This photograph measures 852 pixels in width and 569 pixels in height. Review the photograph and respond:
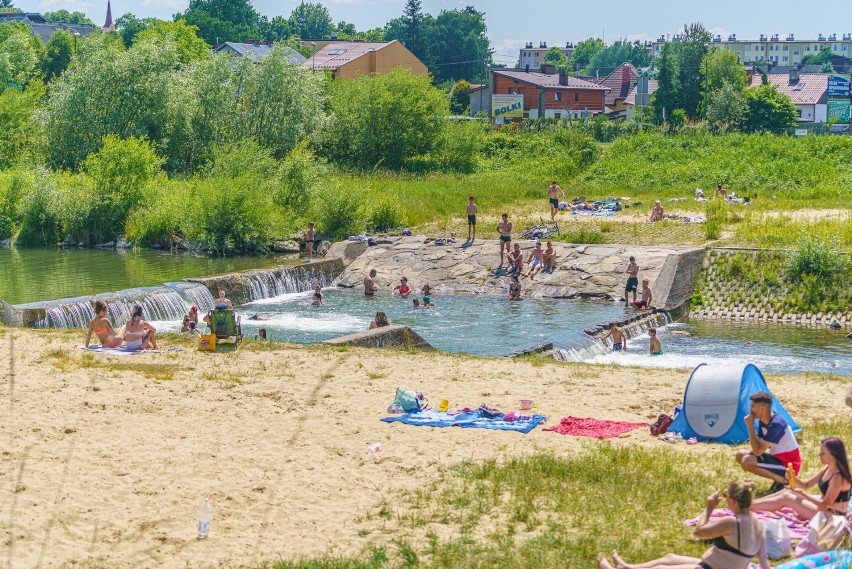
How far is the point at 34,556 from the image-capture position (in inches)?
385

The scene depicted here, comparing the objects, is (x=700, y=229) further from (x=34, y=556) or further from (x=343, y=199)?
(x=34, y=556)

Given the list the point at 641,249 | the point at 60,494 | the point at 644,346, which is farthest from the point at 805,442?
the point at 641,249

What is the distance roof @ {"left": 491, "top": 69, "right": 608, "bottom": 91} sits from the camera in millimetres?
89331

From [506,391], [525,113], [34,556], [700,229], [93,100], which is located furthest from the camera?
[525,113]

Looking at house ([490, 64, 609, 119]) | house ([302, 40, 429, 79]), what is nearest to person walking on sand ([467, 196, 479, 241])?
house ([302, 40, 429, 79])

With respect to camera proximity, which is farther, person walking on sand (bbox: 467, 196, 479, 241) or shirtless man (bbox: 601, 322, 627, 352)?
person walking on sand (bbox: 467, 196, 479, 241)

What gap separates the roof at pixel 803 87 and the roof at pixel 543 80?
64.9ft

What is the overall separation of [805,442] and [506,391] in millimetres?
4342

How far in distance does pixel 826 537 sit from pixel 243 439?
667cm

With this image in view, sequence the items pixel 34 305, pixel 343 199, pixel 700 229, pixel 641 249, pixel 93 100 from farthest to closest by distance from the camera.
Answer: pixel 93 100
pixel 343 199
pixel 700 229
pixel 641 249
pixel 34 305

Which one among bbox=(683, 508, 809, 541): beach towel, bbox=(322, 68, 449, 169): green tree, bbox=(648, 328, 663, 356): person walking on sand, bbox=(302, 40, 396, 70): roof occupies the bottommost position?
bbox=(648, 328, 663, 356): person walking on sand

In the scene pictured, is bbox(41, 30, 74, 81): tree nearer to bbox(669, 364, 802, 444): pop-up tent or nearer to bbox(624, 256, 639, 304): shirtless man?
bbox(624, 256, 639, 304): shirtless man

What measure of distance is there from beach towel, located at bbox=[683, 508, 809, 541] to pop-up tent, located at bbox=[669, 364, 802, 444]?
2740mm

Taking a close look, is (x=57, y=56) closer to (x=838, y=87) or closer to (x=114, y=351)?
(x=838, y=87)
